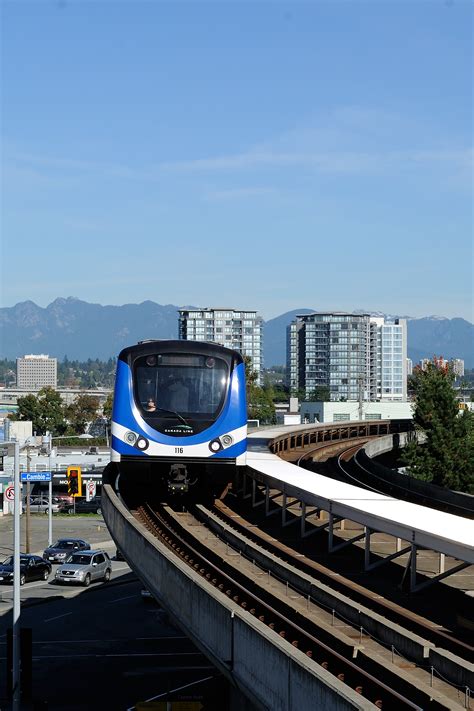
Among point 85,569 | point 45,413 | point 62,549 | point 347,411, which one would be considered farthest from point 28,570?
point 45,413

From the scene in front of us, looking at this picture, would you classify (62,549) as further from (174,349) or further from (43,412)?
(43,412)

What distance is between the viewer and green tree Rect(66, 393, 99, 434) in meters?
165

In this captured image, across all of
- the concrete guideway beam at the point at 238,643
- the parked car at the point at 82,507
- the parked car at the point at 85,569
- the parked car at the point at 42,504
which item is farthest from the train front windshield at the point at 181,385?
the parked car at the point at 42,504

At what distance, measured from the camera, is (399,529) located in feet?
54.3

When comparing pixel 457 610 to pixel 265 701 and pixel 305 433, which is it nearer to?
pixel 265 701

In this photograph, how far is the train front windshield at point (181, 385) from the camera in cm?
2156

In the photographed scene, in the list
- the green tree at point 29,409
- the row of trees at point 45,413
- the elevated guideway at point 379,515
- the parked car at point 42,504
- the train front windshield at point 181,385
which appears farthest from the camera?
the green tree at point 29,409

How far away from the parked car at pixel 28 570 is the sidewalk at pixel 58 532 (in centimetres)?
725

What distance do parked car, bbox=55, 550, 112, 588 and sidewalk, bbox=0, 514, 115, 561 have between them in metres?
8.34

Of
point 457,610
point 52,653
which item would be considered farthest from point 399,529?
point 52,653

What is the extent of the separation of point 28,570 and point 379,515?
28954mm

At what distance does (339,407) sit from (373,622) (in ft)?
351

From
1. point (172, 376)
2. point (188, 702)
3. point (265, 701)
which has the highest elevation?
point (172, 376)

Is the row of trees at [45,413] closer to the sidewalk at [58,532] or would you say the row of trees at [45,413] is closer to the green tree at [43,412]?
the green tree at [43,412]
